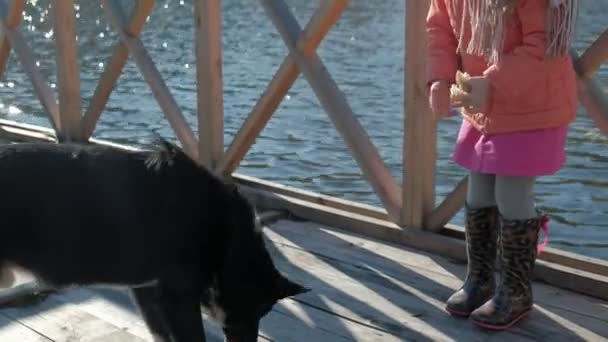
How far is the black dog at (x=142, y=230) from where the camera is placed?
2395 millimetres

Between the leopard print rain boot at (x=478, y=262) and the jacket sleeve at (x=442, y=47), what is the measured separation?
48 cm

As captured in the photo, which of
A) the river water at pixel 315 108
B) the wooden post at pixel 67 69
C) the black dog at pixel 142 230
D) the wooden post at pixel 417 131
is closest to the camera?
the black dog at pixel 142 230

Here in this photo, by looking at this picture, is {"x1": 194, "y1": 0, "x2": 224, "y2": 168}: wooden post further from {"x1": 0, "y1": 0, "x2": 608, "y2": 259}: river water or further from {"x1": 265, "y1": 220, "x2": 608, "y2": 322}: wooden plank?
{"x1": 0, "y1": 0, "x2": 608, "y2": 259}: river water

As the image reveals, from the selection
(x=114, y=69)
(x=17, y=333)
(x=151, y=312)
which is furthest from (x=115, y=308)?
(x=114, y=69)

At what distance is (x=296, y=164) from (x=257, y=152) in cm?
48

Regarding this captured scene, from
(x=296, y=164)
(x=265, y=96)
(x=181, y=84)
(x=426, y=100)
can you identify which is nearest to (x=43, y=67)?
(x=181, y=84)

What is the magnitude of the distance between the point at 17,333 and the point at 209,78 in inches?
72.1

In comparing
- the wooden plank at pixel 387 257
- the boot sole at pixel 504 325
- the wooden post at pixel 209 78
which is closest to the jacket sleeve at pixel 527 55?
the boot sole at pixel 504 325

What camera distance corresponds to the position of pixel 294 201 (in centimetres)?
434

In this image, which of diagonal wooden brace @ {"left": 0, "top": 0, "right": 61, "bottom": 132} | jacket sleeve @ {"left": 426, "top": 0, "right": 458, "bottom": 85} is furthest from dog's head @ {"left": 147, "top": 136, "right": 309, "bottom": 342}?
diagonal wooden brace @ {"left": 0, "top": 0, "right": 61, "bottom": 132}

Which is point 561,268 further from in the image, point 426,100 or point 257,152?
point 257,152

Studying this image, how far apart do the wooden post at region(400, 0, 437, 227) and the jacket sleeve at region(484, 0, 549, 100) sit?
87 centimetres

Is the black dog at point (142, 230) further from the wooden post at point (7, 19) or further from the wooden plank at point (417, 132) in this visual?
the wooden post at point (7, 19)

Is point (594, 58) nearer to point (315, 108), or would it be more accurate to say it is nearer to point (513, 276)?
point (513, 276)
